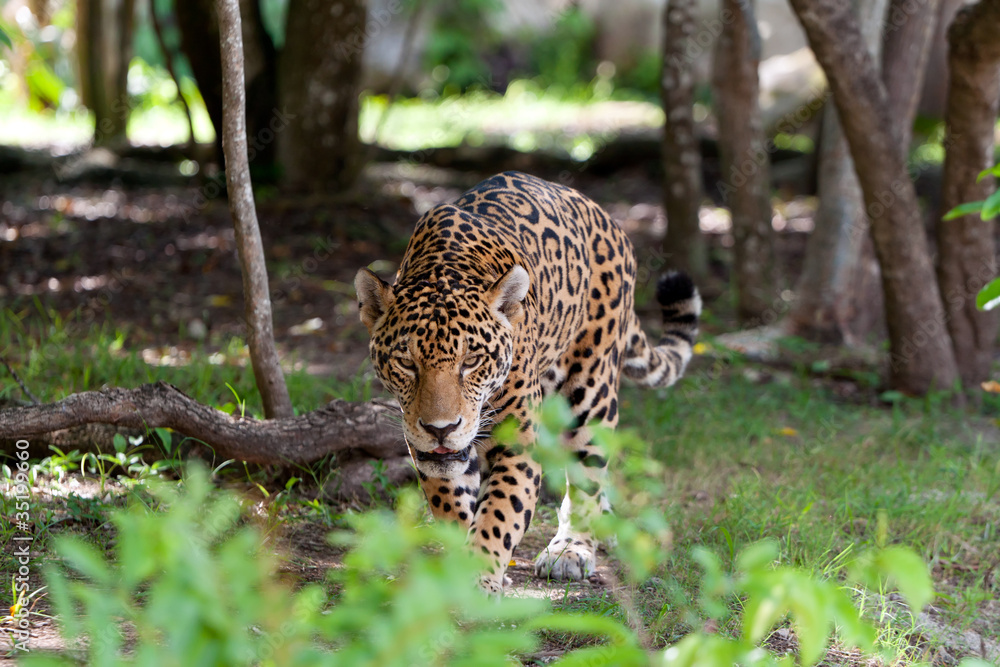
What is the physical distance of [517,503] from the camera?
3947mm

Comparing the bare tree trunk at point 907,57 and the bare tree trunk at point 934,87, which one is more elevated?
the bare tree trunk at point 907,57

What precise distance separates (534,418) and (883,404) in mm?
3919

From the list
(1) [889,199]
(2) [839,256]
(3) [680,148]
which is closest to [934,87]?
(3) [680,148]

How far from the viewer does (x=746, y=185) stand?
8.30 metres

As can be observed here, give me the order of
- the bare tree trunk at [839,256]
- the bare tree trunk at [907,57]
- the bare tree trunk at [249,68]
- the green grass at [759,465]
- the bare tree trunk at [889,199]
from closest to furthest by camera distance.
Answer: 1. the green grass at [759,465]
2. the bare tree trunk at [889,199]
3. the bare tree trunk at [907,57]
4. the bare tree trunk at [839,256]
5. the bare tree trunk at [249,68]

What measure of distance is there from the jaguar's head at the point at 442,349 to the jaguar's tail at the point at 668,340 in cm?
136

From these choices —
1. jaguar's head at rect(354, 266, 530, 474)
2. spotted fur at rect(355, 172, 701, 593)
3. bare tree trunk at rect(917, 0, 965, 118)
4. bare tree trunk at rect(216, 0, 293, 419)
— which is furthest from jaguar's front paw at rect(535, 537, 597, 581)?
bare tree trunk at rect(917, 0, 965, 118)

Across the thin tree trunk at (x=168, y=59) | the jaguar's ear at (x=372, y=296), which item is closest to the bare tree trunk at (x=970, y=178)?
the jaguar's ear at (x=372, y=296)

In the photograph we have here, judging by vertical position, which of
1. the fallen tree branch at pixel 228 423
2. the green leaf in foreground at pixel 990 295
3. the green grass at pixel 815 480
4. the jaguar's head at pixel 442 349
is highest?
the green leaf in foreground at pixel 990 295

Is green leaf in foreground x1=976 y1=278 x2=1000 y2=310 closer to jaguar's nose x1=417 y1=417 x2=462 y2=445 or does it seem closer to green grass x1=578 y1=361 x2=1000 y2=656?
green grass x1=578 y1=361 x2=1000 y2=656

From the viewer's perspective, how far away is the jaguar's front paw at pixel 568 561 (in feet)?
14.4

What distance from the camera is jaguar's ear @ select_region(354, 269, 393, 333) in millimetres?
3752

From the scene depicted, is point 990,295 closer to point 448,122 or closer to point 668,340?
point 668,340

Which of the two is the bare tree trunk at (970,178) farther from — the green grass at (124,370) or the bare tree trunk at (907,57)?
the green grass at (124,370)
